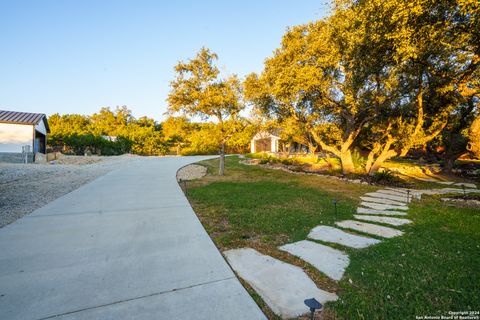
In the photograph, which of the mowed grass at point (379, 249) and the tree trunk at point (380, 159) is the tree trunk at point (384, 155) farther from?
the mowed grass at point (379, 249)

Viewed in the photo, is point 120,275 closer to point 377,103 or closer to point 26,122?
point 377,103

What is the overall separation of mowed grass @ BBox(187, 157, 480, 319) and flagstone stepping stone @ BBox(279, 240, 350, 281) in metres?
0.10

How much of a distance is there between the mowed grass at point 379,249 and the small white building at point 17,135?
63.0ft

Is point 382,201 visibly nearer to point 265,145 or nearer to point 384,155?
point 384,155

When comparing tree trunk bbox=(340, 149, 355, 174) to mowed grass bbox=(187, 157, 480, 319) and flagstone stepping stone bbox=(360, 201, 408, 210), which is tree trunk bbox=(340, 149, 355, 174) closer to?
mowed grass bbox=(187, 157, 480, 319)

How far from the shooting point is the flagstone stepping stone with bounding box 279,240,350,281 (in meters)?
2.97

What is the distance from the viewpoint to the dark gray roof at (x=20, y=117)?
18.8 metres

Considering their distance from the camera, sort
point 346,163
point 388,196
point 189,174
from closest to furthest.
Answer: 1. point 388,196
2. point 346,163
3. point 189,174

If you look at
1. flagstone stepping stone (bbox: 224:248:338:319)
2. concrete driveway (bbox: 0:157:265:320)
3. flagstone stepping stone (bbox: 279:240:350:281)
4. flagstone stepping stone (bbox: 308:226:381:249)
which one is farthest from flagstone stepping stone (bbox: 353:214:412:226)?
concrete driveway (bbox: 0:157:265:320)

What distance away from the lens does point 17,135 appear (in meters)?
19.0

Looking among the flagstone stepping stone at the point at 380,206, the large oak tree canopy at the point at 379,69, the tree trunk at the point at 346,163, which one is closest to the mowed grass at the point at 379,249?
the flagstone stepping stone at the point at 380,206

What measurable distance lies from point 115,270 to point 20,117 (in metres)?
24.4

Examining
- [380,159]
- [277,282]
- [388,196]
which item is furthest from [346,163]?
[277,282]

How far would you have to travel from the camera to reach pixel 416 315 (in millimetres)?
2193
